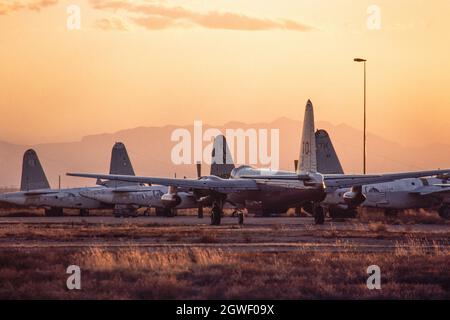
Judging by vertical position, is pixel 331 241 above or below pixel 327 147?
below

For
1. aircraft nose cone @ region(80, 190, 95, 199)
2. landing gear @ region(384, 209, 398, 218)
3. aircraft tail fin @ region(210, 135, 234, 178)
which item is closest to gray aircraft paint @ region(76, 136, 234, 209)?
aircraft nose cone @ region(80, 190, 95, 199)

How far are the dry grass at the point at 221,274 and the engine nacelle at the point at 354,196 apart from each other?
99.0 feet

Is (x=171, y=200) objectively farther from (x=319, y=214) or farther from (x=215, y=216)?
(x=319, y=214)

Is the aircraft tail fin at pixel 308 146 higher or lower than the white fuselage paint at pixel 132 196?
higher

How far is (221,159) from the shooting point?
65.7 metres

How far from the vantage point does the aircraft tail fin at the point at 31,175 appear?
278ft

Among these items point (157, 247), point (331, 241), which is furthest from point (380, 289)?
point (331, 241)

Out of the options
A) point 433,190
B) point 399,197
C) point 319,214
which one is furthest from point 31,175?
point 433,190

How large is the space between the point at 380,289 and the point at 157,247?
14.1m

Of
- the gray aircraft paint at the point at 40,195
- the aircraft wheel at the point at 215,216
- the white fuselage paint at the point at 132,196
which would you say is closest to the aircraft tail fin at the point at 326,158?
the aircraft wheel at the point at 215,216

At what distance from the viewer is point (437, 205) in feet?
224

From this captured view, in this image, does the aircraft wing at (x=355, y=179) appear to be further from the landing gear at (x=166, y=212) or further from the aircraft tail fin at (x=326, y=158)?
the landing gear at (x=166, y=212)
